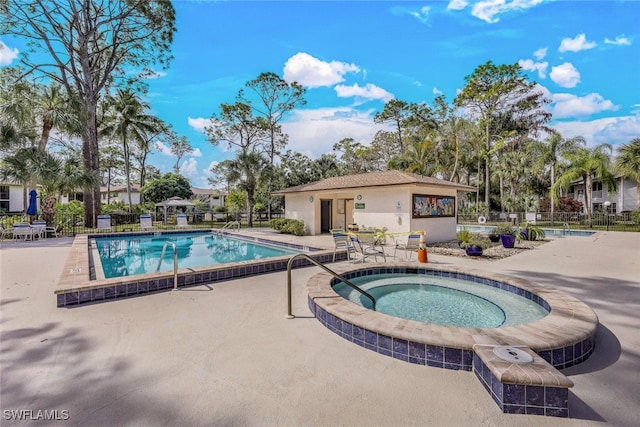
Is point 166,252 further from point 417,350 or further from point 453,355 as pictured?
point 453,355

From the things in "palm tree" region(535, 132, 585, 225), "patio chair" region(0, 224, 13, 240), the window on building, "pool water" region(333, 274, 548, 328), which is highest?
"palm tree" region(535, 132, 585, 225)

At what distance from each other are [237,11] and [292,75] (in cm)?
1737

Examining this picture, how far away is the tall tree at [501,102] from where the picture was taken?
2895 centimetres

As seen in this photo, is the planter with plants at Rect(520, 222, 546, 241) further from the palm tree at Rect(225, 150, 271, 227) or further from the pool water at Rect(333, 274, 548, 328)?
the palm tree at Rect(225, 150, 271, 227)

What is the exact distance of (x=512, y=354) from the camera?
285 centimetres

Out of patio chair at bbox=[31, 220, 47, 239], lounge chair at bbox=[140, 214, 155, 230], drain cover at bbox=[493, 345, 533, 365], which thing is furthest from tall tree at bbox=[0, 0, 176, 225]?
drain cover at bbox=[493, 345, 533, 365]

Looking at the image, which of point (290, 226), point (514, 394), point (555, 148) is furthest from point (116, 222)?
point (555, 148)

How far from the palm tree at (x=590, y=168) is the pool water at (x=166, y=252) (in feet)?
77.0

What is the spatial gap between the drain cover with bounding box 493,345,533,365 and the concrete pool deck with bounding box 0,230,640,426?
1.22 feet

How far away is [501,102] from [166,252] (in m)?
33.7

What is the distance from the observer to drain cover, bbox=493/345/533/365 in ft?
8.93

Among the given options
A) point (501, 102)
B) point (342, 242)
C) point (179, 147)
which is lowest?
point (342, 242)

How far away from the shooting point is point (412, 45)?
1407cm

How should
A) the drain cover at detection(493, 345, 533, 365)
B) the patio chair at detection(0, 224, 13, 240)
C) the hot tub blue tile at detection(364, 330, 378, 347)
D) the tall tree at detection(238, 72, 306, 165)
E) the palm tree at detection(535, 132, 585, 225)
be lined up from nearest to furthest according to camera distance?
the drain cover at detection(493, 345, 533, 365) < the hot tub blue tile at detection(364, 330, 378, 347) < the patio chair at detection(0, 224, 13, 240) < the palm tree at detection(535, 132, 585, 225) < the tall tree at detection(238, 72, 306, 165)
